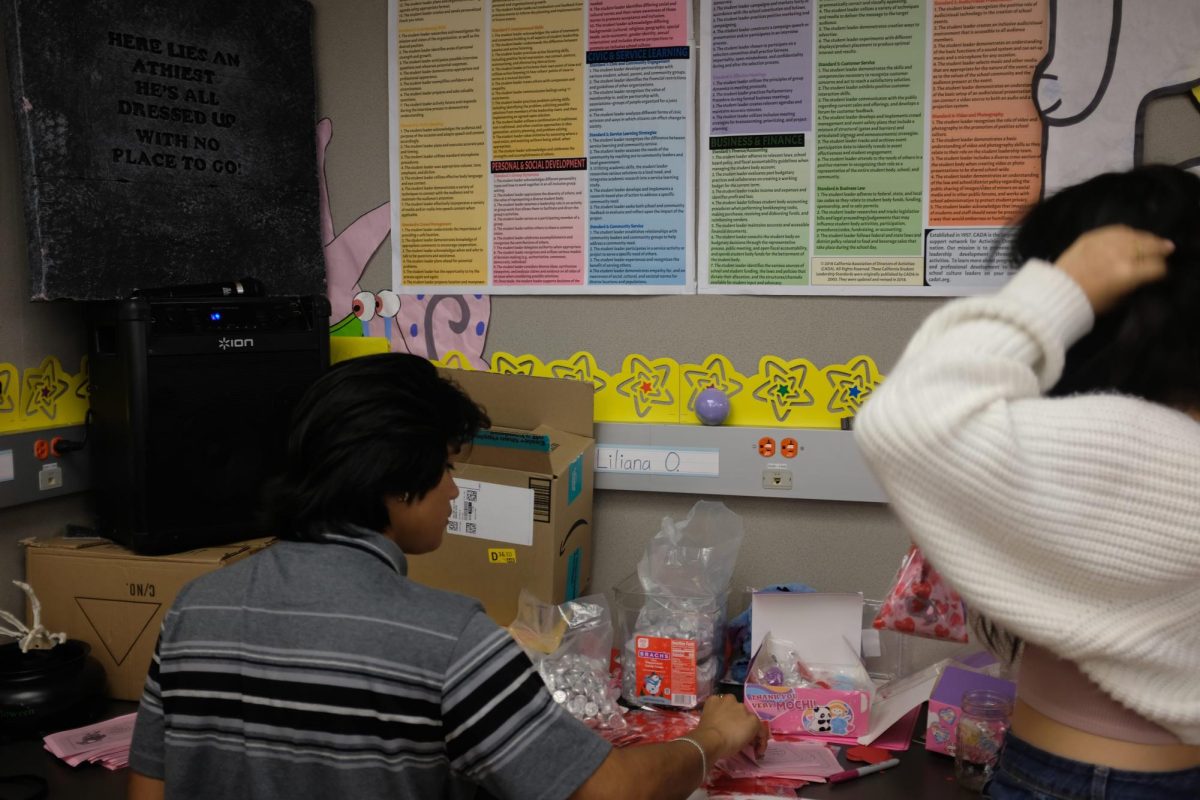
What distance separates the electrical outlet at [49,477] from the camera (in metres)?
1.91

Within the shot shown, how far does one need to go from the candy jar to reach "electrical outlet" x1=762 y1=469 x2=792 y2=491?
0.60m

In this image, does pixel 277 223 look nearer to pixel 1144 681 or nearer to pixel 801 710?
pixel 801 710

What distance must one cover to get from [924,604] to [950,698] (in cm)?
28

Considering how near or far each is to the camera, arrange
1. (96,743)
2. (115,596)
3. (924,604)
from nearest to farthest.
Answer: (924,604) → (96,743) → (115,596)

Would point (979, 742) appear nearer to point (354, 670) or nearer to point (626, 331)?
point (354, 670)

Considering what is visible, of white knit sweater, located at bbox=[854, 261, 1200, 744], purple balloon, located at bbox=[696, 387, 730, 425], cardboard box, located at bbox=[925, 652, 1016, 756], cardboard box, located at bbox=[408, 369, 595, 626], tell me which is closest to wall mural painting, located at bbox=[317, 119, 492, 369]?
cardboard box, located at bbox=[408, 369, 595, 626]

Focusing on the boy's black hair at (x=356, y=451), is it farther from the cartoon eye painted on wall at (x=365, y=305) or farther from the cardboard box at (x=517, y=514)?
the cartoon eye painted on wall at (x=365, y=305)

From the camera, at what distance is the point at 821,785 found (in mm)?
1431

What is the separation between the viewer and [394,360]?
1.19m

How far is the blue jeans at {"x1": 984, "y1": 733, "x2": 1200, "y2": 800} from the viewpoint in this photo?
3.11 feet

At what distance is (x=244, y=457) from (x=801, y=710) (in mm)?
1163

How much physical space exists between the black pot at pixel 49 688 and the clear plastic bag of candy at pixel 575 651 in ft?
2.43

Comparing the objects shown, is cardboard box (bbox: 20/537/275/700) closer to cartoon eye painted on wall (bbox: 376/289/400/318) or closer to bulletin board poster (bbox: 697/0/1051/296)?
cartoon eye painted on wall (bbox: 376/289/400/318)

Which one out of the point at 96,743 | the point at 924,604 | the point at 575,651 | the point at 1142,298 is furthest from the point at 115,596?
the point at 1142,298
